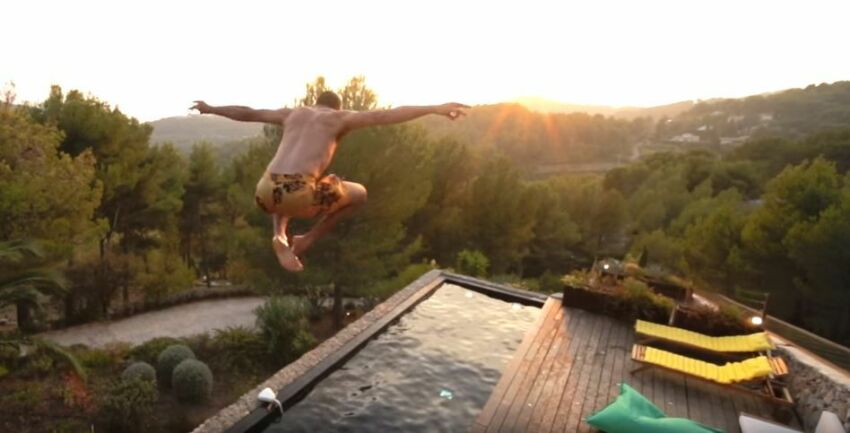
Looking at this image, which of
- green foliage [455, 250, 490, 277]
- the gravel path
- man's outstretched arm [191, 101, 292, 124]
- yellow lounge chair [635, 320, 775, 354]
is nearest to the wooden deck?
yellow lounge chair [635, 320, 775, 354]

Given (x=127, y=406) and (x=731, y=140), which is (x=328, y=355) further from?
(x=731, y=140)

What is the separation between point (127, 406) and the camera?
9180 millimetres

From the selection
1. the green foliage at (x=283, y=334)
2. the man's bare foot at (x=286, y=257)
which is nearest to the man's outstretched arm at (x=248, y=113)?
the man's bare foot at (x=286, y=257)

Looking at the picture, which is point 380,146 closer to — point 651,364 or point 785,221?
point 651,364

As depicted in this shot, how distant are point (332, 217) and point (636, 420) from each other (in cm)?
336

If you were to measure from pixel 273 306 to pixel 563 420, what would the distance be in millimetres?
8982

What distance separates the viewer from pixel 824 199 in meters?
15.3

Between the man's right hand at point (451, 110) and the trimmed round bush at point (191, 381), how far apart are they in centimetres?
920

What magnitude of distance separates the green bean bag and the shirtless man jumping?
3.17 m

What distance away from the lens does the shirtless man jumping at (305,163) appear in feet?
12.9

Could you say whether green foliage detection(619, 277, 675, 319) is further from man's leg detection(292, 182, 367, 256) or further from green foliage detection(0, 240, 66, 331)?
green foliage detection(0, 240, 66, 331)

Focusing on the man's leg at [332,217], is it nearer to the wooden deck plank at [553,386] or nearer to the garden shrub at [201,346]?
the wooden deck plank at [553,386]

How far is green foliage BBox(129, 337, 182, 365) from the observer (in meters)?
12.1

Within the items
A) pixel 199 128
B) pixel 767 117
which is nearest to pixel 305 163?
pixel 199 128
